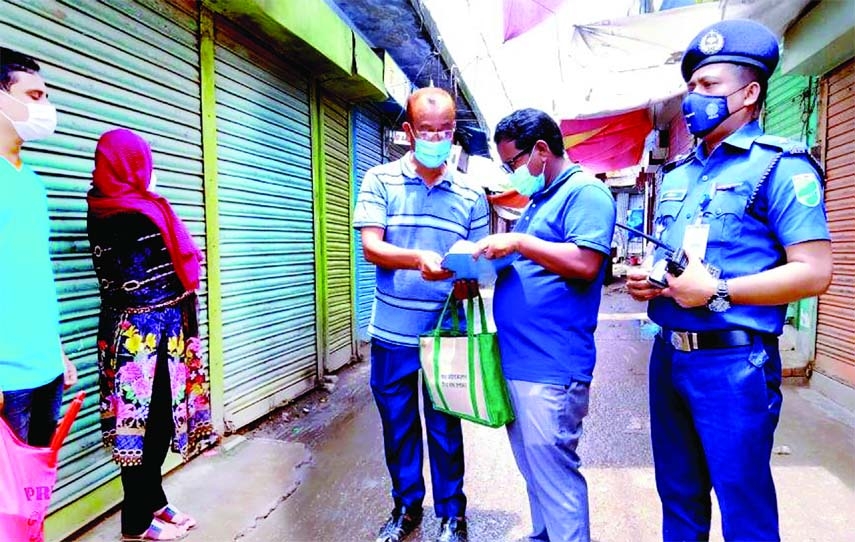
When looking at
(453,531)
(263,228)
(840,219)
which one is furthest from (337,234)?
(840,219)

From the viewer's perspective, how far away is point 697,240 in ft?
5.58

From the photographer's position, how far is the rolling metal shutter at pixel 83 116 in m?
2.44

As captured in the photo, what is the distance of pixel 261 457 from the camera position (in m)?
3.66

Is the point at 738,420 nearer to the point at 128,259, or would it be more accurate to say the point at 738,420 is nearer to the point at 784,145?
the point at 784,145

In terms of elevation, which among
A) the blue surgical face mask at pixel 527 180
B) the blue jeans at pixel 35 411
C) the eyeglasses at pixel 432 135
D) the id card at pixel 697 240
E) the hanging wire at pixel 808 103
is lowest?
the blue jeans at pixel 35 411

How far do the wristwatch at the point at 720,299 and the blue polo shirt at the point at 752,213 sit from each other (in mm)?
29

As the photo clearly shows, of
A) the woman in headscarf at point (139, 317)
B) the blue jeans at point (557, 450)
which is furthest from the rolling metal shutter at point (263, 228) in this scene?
the blue jeans at point (557, 450)

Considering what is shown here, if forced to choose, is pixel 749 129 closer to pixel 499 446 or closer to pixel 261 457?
pixel 499 446

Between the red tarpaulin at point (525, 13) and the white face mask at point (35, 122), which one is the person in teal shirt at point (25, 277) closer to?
the white face mask at point (35, 122)

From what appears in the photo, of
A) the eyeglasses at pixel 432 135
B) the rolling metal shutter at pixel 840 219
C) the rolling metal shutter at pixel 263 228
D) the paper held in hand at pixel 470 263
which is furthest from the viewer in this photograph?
the rolling metal shutter at pixel 840 219

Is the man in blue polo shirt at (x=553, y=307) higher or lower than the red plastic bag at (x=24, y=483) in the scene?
higher

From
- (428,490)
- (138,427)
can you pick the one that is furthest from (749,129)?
(138,427)

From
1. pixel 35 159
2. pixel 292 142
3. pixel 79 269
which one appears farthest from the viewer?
pixel 292 142

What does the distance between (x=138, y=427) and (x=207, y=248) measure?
148cm
